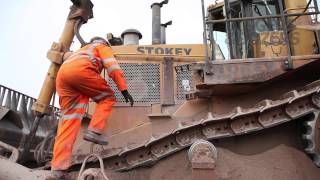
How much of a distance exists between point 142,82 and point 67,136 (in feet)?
5.83

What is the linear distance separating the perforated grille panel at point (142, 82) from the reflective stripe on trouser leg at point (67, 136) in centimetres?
121

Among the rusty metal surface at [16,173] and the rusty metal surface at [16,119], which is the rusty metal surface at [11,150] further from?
the rusty metal surface at [16,119]

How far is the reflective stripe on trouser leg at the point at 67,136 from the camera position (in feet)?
10.8

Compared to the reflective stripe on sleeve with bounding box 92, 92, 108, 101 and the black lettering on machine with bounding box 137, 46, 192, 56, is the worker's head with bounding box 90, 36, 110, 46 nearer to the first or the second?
the reflective stripe on sleeve with bounding box 92, 92, 108, 101

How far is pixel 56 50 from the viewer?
4891 mm

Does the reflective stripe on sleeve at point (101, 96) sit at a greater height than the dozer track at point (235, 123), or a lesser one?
greater

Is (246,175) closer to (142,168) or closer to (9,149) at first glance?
(142,168)

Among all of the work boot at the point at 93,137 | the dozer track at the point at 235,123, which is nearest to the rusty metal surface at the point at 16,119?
the work boot at the point at 93,137

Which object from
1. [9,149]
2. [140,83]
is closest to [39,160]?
[9,149]

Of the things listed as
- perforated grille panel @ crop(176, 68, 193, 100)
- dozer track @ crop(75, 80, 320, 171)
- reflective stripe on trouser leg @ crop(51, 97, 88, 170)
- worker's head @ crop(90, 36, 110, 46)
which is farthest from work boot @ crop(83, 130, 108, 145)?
perforated grille panel @ crop(176, 68, 193, 100)

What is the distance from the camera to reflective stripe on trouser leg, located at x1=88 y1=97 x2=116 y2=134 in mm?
3441

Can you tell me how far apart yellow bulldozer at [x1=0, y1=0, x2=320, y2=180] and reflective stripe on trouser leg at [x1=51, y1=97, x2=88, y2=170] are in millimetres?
206

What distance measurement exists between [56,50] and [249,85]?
2.82m

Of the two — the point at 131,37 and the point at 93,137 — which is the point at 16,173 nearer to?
the point at 93,137
